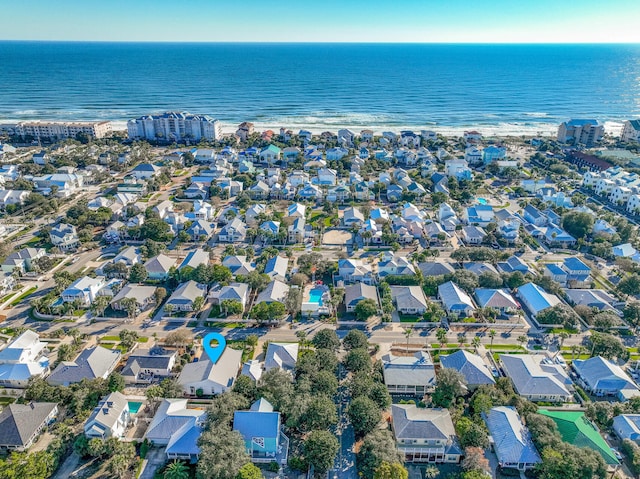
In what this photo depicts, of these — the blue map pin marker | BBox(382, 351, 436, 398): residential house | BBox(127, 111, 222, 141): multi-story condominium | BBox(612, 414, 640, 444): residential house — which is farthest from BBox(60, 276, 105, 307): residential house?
BBox(127, 111, 222, 141): multi-story condominium

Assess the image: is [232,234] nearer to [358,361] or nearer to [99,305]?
[99,305]

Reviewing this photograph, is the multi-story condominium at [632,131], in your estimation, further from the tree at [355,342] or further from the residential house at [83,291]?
the residential house at [83,291]

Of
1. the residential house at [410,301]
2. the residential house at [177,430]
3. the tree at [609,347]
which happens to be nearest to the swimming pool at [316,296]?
the residential house at [410,301]

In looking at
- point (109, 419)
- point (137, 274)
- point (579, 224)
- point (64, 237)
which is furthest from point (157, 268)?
point (579, 224)

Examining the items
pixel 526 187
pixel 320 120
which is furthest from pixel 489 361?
pixel 320 120

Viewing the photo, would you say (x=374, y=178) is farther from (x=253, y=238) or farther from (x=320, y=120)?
(x=320, y=120)

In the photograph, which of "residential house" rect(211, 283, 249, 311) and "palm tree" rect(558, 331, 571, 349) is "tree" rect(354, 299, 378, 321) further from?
"palm tree" rect(558, 331, 571, 349)

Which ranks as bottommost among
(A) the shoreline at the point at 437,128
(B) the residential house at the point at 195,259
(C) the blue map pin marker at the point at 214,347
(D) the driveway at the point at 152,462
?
(D) the driveway at the point at 152,462
